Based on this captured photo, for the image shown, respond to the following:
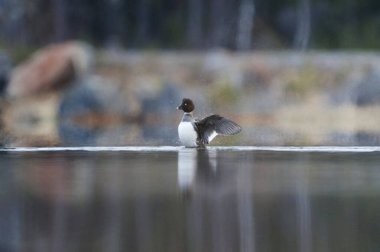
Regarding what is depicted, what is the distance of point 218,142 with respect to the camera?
24484mm

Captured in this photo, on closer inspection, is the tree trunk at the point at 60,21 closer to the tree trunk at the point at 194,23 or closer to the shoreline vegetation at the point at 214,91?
the shoreline vegetation at the point at 214,91

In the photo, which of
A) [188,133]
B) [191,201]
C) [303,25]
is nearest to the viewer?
[191,201]

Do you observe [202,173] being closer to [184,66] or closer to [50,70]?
[184,66]

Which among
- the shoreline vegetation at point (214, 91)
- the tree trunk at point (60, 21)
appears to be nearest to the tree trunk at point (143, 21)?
the tree trunk at point (60, 21)

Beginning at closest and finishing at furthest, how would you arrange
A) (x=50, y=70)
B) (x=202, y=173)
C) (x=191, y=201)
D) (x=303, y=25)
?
(x=191, y=201), (x=202, y=173), (x=50, y=70), (x=303, y=25)

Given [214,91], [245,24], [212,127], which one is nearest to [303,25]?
[245,24]

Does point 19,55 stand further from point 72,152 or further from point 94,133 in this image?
point 72,152

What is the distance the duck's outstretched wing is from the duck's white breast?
0.14 m

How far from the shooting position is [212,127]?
69.5 ft

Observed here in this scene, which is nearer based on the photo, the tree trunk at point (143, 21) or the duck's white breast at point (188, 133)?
the duck's white breast at point (188, 133)

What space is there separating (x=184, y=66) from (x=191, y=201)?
2782 centimetres

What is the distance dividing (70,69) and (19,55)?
8.98 ft

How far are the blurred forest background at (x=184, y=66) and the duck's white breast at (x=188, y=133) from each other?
669cm

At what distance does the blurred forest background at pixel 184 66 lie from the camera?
3712 centimetres
